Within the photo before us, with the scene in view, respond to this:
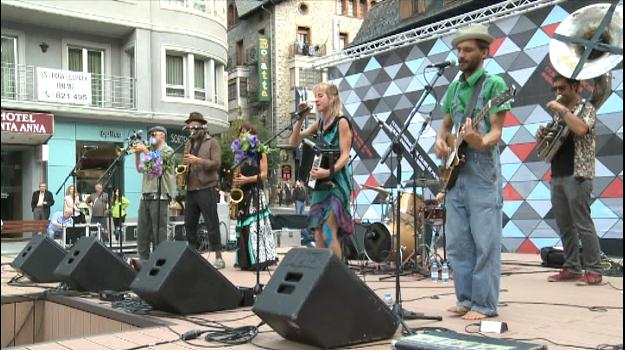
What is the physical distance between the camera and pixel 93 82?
2031 cm

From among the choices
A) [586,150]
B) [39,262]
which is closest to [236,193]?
[39,262]

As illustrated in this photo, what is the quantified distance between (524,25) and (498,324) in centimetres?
721

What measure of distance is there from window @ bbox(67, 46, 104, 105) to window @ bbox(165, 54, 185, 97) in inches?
86.7

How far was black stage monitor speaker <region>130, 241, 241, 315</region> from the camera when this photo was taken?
4383mm

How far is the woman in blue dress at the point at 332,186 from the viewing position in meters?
4.79

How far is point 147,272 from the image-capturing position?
4641 mm

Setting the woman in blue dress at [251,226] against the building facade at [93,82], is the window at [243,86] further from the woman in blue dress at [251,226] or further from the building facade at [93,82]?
the woman in blue dress at [251,226]

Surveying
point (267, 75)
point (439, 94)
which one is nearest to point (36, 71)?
point (439, 94)

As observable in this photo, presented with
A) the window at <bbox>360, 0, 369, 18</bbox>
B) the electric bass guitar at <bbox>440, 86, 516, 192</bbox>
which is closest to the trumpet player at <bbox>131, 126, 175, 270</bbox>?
the electric bass guitar at <bbox>440, 86, 516, 192</bbox>

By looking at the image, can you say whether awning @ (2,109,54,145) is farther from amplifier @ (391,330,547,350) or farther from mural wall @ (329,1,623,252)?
amplifier @ (391,330,547,350)

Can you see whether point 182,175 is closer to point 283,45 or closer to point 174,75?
point 174,75

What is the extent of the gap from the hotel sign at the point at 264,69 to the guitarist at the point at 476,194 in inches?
1387

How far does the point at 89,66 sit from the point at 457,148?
18.7m

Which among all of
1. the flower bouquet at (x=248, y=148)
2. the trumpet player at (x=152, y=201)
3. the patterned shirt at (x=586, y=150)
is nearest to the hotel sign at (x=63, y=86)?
the trumpet player at (x=152, y=201)
